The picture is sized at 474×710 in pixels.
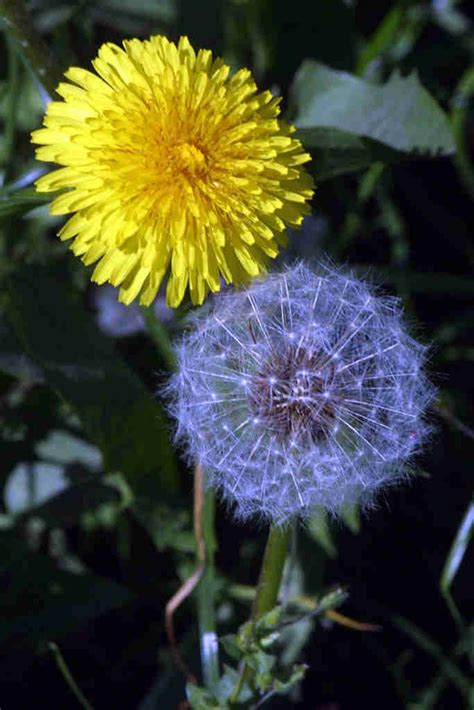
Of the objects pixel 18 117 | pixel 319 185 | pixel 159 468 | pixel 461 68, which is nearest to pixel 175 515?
pixel 159 468

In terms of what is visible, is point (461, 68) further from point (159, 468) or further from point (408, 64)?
point (159, 468)

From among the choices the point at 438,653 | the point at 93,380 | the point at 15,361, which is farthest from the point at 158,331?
the point at 438,653

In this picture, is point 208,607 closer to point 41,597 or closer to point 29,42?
point 41,597

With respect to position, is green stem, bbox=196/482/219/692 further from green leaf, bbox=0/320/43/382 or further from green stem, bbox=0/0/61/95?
green stem, bbox=0/0/61/95

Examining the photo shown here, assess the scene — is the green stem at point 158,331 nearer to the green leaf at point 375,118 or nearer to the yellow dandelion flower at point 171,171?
the yellow dandelion flower at point 171,171

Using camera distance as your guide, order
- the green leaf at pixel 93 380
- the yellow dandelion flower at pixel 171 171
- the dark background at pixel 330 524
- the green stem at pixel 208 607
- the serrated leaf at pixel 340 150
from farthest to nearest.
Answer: the dark background at pixel 330 524 < the serrated leaf at pixel 340 150 < the green leaf at pixel 93 380 < the green stem at pixel 208 607 < the yellow dandelion flower at pixel 171 171

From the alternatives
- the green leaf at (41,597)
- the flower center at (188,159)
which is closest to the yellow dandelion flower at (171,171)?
the flower center at (188,159)

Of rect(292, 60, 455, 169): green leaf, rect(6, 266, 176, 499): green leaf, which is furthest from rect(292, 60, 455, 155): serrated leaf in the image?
rect(6, 266, 176, 499): green leaf
